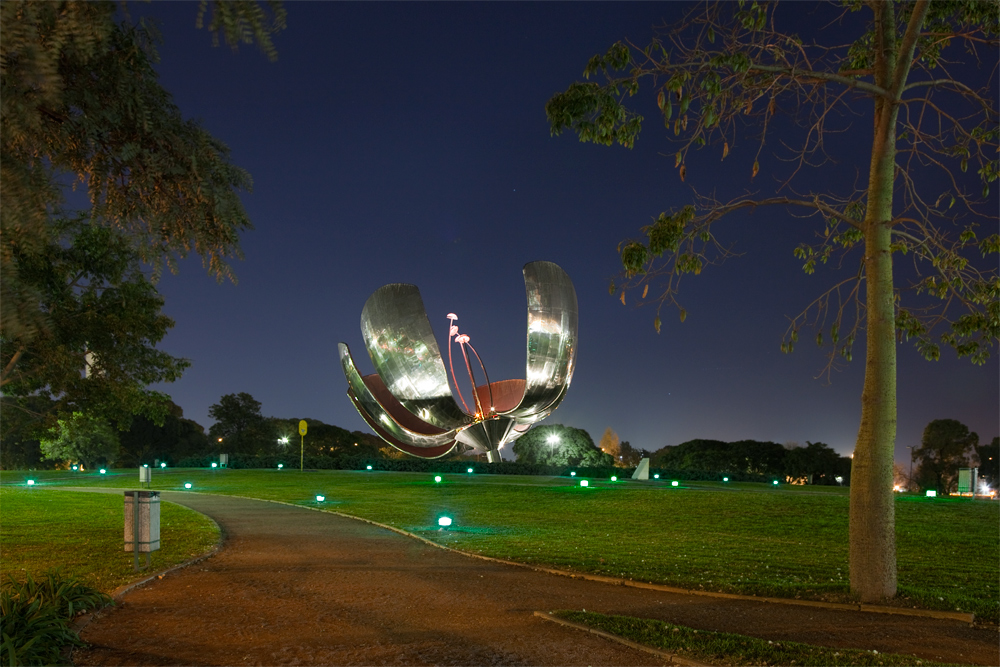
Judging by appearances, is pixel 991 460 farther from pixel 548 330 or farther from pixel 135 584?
pixel 135 584

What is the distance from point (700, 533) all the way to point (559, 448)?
30.0m

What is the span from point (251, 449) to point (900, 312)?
56.5 m

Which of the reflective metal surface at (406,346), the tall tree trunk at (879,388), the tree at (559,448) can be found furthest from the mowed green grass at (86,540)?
the tree at (559,448)

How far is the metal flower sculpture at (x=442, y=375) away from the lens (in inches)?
902

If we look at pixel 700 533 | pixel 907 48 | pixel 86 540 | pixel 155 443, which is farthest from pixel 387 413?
pixel 155 443

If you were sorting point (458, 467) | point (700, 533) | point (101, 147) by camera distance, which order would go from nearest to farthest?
point (101, 147)
point (700, 533)
point (458, 467)

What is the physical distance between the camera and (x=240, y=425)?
6247 centimetres

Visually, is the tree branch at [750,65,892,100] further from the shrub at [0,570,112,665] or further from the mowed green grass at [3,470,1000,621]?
the shrub at [0,570,112,665]

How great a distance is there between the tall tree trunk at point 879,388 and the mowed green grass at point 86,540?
8.54 m

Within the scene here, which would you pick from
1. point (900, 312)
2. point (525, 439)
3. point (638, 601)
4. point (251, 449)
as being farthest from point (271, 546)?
point (251, 449)

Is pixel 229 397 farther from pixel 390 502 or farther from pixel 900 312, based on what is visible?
pixel 900 312

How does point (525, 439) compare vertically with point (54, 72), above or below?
below

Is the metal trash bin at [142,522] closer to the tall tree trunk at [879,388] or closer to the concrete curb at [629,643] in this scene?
the concrete curb at [629,643]

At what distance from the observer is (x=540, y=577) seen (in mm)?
→ 8852
